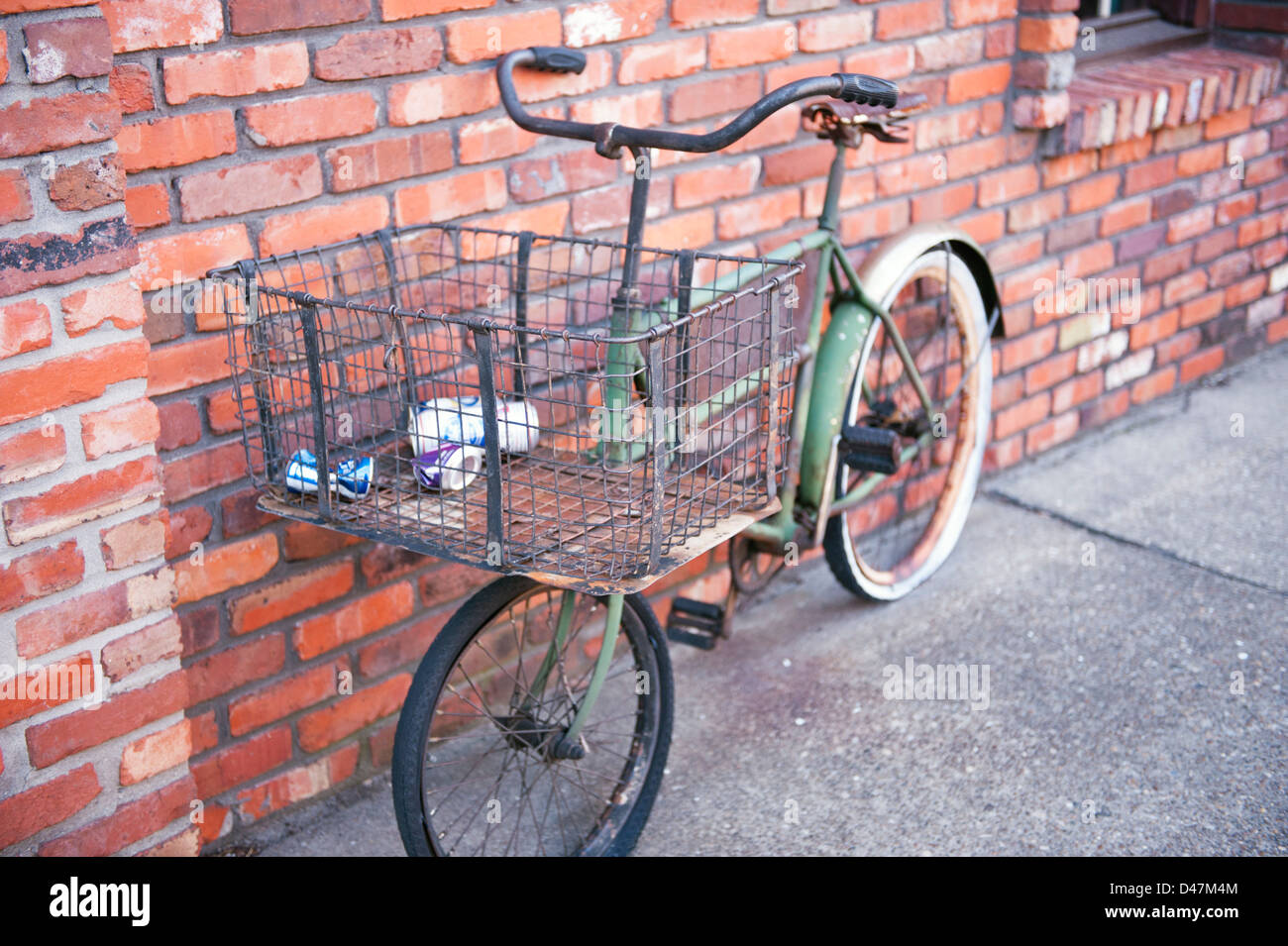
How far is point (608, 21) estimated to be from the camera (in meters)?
2.59

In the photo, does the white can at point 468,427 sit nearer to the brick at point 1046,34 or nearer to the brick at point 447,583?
the brick at point 447,583

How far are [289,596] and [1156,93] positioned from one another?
2.87 meters

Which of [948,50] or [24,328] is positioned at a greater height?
[948,50]

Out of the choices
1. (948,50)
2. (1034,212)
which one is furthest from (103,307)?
(1034,212)

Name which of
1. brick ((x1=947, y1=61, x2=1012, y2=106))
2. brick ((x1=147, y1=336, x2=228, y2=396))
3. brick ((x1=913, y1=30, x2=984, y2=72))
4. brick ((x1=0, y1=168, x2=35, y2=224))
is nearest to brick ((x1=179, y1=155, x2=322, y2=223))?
brick ((x1=147, y1=336, x2=228, y2=396))

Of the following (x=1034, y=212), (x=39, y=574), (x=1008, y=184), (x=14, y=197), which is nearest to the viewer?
(x=14, y=197)

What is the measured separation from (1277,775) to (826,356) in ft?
4.00

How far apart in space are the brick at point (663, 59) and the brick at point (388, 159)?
0.43m

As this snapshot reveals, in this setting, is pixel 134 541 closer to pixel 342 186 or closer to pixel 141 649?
pixel 141 649

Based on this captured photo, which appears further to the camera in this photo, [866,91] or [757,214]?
[757,214]

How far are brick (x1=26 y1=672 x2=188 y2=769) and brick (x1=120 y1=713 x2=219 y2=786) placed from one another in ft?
0.09

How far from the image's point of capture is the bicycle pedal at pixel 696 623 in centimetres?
268

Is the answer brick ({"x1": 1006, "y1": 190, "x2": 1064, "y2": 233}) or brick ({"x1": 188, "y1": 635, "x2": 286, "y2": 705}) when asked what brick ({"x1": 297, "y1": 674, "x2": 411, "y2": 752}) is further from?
brick ({"x1": 1006, "y1": 190, "x2": 1064, "y2": 233})
